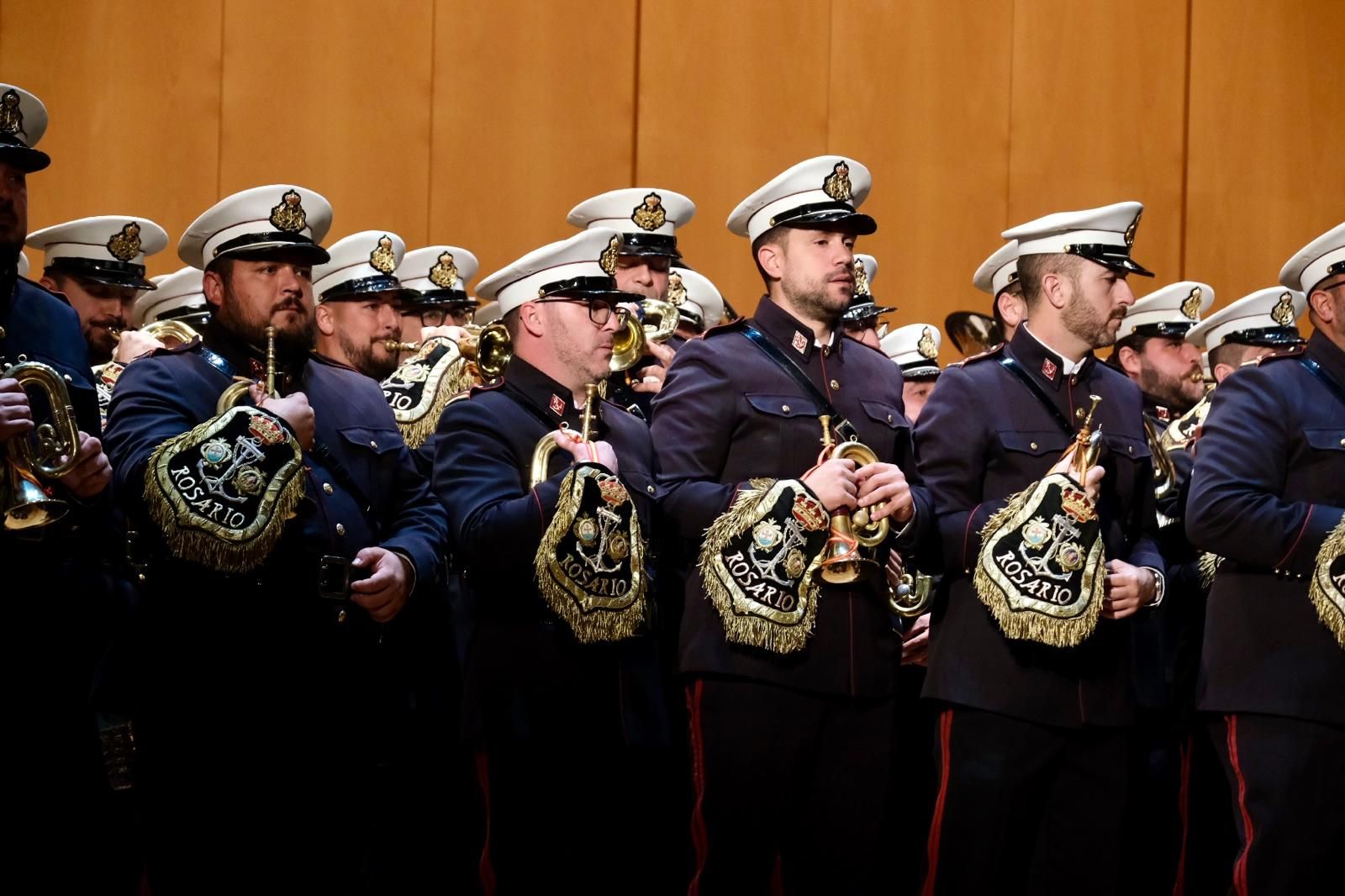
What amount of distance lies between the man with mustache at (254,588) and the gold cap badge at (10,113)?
0.55 m

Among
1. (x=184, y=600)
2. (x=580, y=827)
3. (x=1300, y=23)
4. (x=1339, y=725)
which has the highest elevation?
(x=1300, y=23)

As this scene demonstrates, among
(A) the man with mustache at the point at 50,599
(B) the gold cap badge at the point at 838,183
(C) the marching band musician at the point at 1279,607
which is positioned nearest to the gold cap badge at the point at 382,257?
(B) the gold cap badge at the point at 838,183

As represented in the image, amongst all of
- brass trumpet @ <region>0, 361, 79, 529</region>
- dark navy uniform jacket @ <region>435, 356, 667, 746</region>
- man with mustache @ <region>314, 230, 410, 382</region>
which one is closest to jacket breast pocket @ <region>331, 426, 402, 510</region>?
dark navy uniform jacket @ <region>435, 356, 667, 746</region>

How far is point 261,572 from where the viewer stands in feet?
11.9

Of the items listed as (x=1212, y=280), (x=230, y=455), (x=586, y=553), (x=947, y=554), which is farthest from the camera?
(x=1212, y=280)

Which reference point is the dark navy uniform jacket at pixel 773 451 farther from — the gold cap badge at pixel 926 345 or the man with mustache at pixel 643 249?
the gold cap badge at pixel 926 345

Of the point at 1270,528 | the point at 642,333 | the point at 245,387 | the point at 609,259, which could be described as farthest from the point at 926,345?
the point at 245,387

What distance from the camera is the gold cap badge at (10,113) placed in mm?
3559

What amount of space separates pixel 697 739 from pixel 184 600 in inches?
48.7

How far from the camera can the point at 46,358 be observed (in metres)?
3.60

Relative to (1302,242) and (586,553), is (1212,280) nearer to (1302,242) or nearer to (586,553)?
(1302,242)

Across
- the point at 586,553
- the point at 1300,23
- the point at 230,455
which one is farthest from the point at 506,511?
the point at 1300,23

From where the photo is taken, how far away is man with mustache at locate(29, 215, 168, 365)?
552cm

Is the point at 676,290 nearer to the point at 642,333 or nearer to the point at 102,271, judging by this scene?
the point at 642,333
